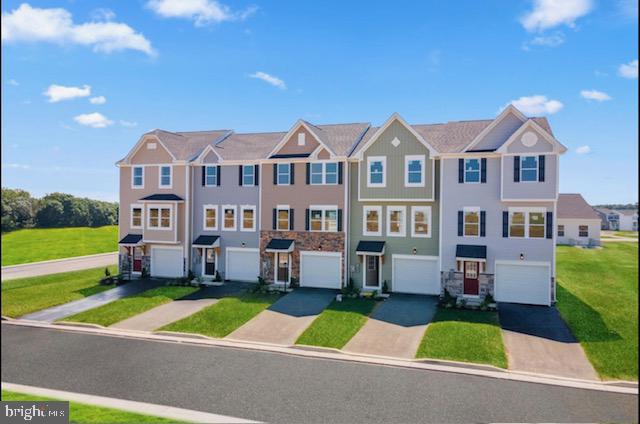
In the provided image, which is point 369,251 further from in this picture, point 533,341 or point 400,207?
point 533,341

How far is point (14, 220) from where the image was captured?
6.46 meters

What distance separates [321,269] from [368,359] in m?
8.52

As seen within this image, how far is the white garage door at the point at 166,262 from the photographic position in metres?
21.0

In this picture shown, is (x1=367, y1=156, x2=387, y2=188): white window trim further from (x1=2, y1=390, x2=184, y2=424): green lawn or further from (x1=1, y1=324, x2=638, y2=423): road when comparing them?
(x1=2, y1=390, x2=184, y2=424): green lawn

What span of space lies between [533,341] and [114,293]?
53.3 ft

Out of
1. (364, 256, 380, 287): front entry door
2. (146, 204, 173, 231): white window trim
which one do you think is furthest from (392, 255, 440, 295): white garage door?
(146, 204, 173, 231): white window trim

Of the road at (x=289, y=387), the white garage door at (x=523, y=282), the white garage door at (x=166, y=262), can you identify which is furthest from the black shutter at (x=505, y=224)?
the white garage door at (x=166, y=262)

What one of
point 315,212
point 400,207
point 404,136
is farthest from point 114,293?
point 404,136

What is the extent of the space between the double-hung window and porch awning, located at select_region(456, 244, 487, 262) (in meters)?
15.9

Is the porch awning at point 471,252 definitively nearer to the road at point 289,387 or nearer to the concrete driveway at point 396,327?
the concrete driveway at point 396,327

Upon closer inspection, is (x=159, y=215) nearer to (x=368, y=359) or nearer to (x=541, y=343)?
(x=368, y=359)

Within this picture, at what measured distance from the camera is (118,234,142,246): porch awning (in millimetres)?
20359

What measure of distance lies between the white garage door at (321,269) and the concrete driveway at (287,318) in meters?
0.54

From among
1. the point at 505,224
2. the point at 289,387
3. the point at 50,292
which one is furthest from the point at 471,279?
the point at 50,292
